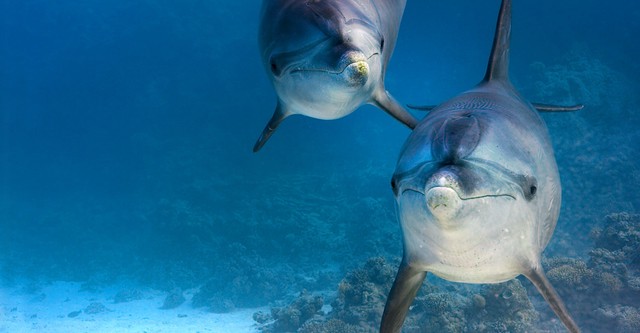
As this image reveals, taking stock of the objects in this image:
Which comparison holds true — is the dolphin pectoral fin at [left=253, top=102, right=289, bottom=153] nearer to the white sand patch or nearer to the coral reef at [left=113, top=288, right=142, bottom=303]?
the white sand patch

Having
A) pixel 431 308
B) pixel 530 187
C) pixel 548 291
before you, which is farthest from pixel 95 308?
pixel 530 187

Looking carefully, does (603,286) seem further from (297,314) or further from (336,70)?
(336,70)

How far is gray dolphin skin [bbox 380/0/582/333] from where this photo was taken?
1374mm

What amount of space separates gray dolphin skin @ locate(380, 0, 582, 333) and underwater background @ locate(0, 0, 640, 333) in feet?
19.8

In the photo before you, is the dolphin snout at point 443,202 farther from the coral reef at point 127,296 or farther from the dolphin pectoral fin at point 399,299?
the coral reef at point 127,296

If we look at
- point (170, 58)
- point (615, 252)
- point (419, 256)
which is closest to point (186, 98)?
point (170, 58)

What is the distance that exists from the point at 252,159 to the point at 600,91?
1973 centimetres

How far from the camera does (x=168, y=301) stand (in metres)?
15.8

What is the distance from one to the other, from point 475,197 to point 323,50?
143cm

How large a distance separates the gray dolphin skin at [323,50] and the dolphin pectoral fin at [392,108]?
558mm

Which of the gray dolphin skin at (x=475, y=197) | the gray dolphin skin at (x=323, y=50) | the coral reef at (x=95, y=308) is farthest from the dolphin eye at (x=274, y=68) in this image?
the coral reef at (x=95, y=308)

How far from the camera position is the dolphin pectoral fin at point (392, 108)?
3.64 m

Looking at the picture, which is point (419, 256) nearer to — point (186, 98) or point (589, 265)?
point (589, 265)

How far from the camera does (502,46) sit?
9.77 ft
